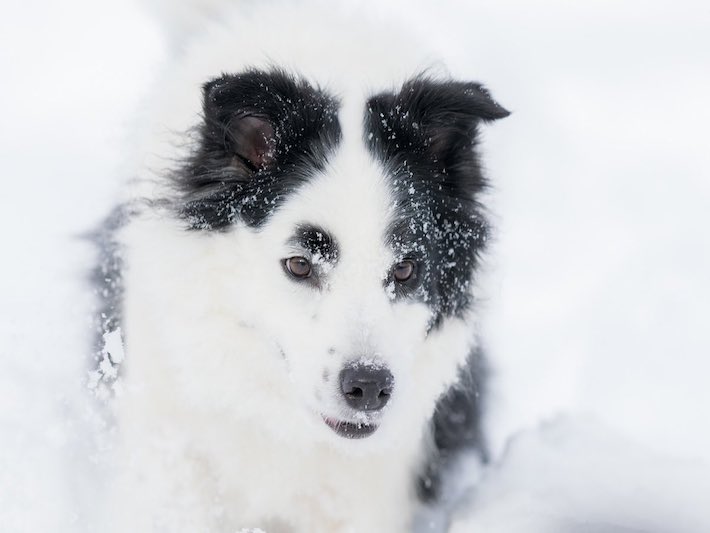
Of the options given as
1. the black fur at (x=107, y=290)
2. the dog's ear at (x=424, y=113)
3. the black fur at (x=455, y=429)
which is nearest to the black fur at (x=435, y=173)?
the dog's ear at (x=424, y=113)

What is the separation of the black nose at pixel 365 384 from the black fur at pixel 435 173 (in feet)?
A: 1.27

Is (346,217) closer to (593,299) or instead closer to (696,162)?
(593,299)

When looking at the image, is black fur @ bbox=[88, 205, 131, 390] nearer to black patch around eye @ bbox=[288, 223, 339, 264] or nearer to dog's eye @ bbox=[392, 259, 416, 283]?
black patch around eye @ bbox=[288, 223, 339, 264]

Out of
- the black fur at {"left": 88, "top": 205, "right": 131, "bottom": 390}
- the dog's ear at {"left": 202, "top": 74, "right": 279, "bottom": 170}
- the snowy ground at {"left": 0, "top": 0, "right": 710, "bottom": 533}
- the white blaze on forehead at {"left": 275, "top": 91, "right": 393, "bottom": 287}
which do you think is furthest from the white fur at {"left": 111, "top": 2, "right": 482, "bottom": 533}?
the snowy ground at {"left": 0, "top": 0, "right": 710, "bottom": 533}

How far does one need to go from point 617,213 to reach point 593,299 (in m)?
0.85

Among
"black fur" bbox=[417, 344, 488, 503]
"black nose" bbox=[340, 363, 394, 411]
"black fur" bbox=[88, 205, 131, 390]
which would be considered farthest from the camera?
"black fur" bbox=[417, 344, 488, 503]

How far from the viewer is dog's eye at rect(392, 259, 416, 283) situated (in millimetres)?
3008

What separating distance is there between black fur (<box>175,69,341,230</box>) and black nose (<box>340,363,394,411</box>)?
658mm

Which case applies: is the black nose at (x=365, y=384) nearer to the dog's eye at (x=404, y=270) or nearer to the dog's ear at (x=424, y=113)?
the dog's eye at (x=404, y=270)

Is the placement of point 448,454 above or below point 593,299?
below

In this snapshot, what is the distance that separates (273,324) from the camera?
9.86 ft

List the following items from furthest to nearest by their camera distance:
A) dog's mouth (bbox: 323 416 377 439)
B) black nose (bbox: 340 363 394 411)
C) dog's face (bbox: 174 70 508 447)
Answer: dog's mouth (bbox: 323 416 377 439) < dog's face (bbox: 174 70 508 447) < black nose (bbox: 340 363 394 411)

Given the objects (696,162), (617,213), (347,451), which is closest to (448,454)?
(347,451)

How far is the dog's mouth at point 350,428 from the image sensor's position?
3.01m
